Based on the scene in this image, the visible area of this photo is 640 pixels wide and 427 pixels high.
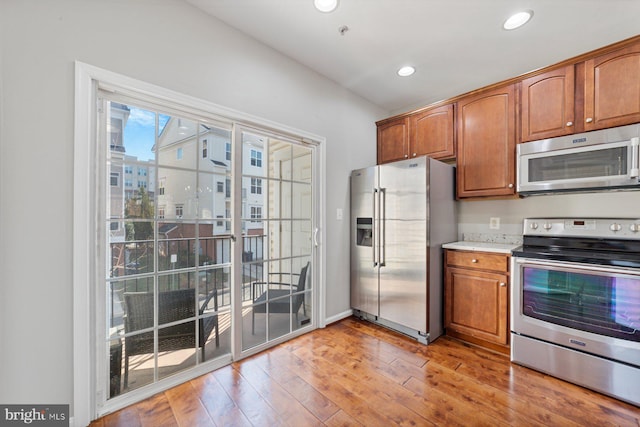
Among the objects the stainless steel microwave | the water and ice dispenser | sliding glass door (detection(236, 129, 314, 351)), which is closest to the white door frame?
sliding glass door (detection(236, 129, 314, 351))

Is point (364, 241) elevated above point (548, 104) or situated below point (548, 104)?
below

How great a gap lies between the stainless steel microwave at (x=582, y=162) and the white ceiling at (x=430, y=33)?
2.73 feet

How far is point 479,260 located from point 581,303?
27.3 inches

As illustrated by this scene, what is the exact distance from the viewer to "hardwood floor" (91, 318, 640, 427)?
153 cm

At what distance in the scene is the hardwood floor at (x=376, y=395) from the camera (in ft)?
5.02

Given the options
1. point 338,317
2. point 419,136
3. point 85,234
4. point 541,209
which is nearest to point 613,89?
point 541,209

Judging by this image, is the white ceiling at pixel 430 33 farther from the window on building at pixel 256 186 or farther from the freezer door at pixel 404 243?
the window on building at pixel 256 186

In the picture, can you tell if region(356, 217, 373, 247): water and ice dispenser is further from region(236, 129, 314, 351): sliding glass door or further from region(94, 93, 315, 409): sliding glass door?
region(94, 93, 315, 409): sliding glass door

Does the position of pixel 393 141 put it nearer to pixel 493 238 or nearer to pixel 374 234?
pixel 374 234

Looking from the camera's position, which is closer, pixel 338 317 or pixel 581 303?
pixel 581 303

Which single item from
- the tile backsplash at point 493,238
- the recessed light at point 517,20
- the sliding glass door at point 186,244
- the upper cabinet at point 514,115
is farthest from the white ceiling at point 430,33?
the tile backsplash at point 493,238

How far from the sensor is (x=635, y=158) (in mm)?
1797

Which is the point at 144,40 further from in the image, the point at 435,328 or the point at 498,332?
the point at 498,332

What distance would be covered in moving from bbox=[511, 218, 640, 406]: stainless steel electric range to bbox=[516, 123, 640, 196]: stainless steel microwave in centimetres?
29
